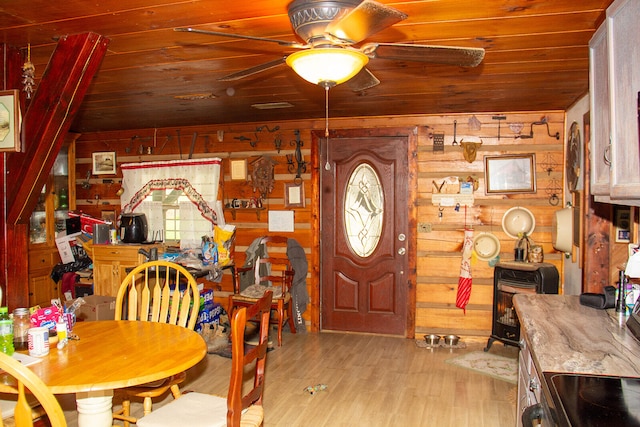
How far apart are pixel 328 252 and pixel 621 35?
145 inches

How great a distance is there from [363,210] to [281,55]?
8.37 ft

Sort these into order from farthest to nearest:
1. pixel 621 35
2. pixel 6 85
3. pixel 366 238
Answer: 1. pixel 366 238
2. pixel 6 85
3. pixel 621 35

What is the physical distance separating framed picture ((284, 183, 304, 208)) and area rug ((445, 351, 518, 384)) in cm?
207

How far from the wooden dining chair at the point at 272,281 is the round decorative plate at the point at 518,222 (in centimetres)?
205

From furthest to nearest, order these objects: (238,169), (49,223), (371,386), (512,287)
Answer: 1. (49,223)
2. (238,169)
3. (512,287)
4. (371,386)

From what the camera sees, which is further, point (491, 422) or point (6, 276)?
point (491, 422)

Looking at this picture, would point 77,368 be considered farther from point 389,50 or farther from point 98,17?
point 389,50

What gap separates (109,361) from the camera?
2.08 meters

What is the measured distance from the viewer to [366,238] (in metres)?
5.11

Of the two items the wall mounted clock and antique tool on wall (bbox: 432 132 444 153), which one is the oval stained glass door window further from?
the wall mounted clock

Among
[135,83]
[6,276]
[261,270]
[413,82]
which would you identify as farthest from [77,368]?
[261,270]

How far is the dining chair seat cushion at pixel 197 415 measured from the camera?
211 cm

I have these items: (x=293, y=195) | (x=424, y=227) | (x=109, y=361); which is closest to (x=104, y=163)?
(x=293, y=195)

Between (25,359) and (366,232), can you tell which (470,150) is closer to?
(366,232)
